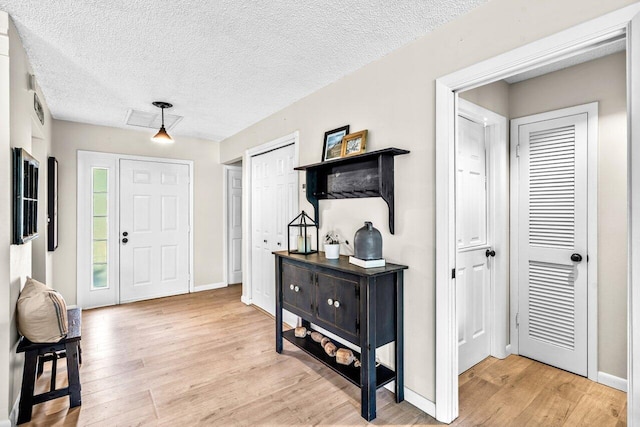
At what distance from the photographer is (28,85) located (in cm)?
246

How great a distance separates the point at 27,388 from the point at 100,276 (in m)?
2.68

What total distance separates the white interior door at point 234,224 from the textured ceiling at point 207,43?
219cm

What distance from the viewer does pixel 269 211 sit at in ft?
13.3

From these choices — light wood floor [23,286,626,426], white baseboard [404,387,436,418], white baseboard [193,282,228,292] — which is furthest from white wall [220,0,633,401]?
white baseboard [193,282,228,292]

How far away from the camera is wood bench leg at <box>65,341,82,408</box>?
7.08ft

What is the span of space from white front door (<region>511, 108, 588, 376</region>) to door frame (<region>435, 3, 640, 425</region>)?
47.3 inches

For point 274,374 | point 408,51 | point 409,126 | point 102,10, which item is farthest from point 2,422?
point 408,51

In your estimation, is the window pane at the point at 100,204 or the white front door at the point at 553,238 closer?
the white front door at the point at 553,238

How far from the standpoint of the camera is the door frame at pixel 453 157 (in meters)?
1.34

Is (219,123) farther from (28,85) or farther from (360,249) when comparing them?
(360,249)

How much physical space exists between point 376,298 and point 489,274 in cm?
136

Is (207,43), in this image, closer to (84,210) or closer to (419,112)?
(419,112)

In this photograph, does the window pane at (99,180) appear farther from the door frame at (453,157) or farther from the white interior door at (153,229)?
the door frame at (453,157)

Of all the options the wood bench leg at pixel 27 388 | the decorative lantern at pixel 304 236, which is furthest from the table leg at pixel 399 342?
the wood bench leg at pixel 27 388
